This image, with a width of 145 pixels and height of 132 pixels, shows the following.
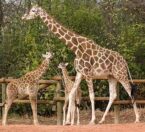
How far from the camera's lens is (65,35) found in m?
13.4

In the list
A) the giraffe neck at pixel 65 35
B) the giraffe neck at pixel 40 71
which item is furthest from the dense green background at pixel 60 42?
the giraffe neck at pixel 65 35

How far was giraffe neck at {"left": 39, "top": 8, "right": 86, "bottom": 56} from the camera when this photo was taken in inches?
523

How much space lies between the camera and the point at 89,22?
18.1m

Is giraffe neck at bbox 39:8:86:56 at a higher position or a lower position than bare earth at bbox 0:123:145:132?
higher

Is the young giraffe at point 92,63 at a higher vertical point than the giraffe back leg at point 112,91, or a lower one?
higher

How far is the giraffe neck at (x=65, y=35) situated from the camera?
43.5 feet

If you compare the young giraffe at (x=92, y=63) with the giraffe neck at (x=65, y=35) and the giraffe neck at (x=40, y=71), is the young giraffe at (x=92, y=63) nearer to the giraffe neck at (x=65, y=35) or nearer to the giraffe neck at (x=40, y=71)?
the giraffe neck at (x=65, y=35)

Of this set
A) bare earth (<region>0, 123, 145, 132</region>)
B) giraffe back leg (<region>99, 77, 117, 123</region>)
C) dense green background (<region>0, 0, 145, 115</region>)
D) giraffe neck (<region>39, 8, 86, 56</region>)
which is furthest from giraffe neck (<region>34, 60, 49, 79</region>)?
dense green background (<region>0, 0, 145, 115</region>)

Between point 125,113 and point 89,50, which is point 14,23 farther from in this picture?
point 89,50

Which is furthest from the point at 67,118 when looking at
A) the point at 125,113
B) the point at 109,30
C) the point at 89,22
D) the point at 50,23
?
the point at 109,30

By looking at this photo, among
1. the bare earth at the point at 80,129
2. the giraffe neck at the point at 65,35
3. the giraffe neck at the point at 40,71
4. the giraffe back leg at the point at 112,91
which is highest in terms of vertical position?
the giraffe neck at the point at 65,35

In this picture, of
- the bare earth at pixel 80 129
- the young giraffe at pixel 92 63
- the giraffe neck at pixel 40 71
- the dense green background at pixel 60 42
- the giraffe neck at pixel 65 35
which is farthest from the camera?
the dense green background at pixel 60 42

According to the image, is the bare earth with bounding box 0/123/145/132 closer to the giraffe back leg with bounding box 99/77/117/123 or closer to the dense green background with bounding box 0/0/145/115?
the giraffe back leg with bounding box 99/77/117/123

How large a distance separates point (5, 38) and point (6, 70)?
1.21m
